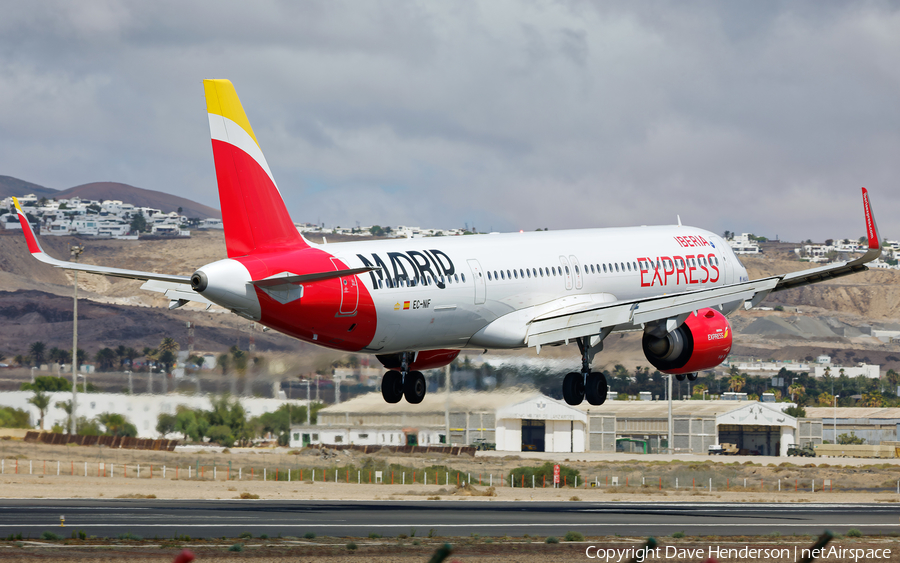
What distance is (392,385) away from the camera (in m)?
44.7

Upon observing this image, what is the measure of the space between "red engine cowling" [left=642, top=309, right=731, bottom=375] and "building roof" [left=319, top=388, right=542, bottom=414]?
39.3 feet

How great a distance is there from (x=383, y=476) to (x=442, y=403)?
26.0 meters

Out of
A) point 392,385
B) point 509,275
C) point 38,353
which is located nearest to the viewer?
point 509,275

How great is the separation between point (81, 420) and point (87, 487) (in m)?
7.55

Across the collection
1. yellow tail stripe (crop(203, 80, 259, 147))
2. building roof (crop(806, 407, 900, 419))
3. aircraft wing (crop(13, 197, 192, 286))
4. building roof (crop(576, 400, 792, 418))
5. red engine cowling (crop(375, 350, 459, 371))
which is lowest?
building roof (crop(806, 407, 900, 419))

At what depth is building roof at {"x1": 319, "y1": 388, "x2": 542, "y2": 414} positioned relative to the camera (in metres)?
55.4

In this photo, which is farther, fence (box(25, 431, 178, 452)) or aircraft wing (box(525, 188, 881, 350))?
fence (box(25, 431, 178, 452))

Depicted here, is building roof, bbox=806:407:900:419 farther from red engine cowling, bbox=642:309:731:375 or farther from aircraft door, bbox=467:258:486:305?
aircraft door, bbox=467:258:486:305

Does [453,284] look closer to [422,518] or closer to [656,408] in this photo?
[422,518]

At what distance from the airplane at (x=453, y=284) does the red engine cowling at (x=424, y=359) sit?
0.05 m

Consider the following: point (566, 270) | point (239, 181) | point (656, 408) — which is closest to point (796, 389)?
point (656, 408)

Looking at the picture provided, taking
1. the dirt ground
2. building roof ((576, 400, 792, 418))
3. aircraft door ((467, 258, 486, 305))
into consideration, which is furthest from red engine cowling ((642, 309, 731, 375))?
building roof ((576, 400, 792, 418))

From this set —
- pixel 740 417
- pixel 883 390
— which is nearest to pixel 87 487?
pixel 740 417

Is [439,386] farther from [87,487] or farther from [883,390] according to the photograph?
[883,390]
